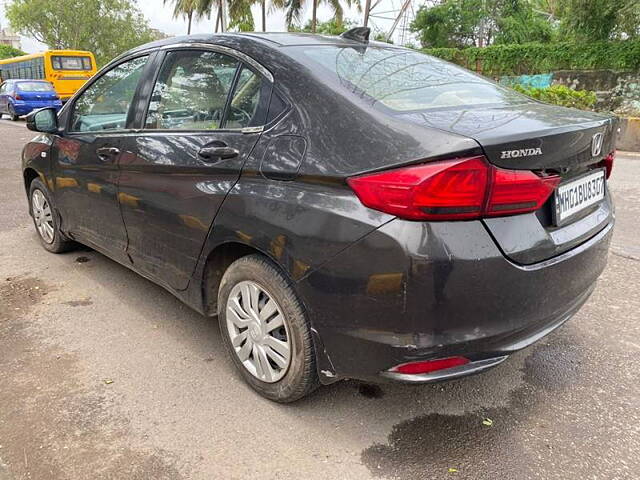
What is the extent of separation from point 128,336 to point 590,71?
698 inches

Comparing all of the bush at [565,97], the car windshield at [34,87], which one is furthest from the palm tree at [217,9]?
the bush at [565,97]

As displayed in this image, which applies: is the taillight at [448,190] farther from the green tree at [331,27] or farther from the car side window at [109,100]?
the green tree at [331,27]

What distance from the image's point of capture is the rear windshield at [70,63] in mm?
24516

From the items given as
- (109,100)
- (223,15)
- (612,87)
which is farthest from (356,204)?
(223,15)

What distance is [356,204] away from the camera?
191 centimetres

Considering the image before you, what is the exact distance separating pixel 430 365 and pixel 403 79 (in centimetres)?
134

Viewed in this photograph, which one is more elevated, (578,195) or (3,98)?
(578,195)

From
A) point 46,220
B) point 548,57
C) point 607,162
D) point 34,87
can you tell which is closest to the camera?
point 607,162

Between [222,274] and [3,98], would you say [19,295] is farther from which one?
[3,98]

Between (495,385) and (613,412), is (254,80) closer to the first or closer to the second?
(495,385)

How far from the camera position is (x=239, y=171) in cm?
233

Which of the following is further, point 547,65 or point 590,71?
point 547,65

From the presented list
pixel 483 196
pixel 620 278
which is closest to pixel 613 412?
pixel 483 196

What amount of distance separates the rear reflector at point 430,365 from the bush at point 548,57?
17010 millimetres
